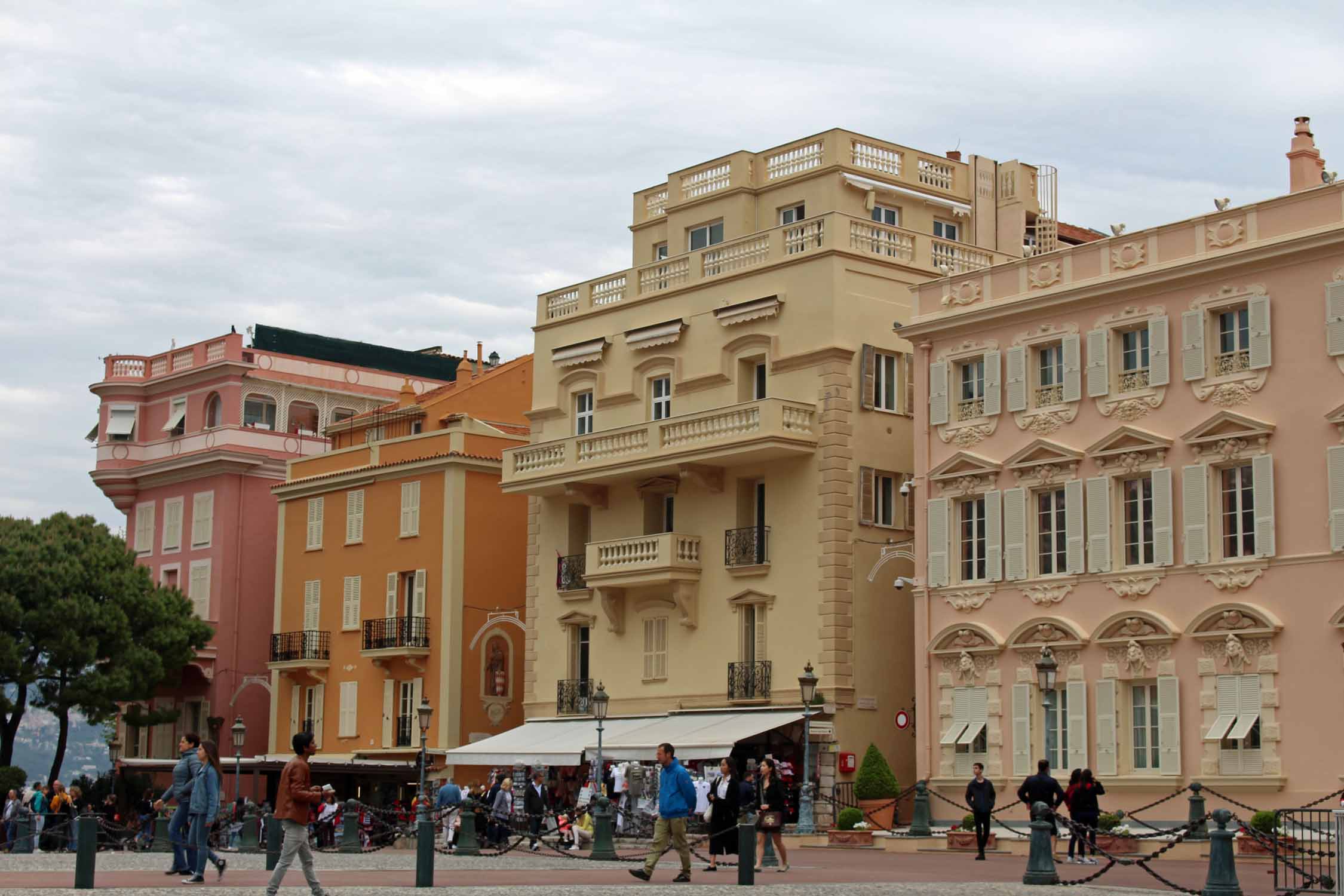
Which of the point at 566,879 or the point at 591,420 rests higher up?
the point at 591,420

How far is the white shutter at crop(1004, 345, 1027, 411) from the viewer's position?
35938 mm

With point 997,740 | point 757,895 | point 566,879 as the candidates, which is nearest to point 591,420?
point 997,740

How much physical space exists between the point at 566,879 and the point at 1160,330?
51.8 feet

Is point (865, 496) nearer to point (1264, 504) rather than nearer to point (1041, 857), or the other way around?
point (1264, 504)

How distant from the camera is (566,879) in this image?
77.3ft

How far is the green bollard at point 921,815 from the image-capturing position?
32.8 meters

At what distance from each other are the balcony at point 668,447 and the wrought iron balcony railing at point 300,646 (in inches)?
376

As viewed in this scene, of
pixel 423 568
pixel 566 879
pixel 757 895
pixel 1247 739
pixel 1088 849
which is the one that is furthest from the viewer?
pixel 423 568

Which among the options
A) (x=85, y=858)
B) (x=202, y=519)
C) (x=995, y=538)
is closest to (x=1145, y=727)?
(x=995, y=538)

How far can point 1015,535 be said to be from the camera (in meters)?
35.8

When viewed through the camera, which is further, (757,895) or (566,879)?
(566,879)

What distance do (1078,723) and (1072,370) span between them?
630cm

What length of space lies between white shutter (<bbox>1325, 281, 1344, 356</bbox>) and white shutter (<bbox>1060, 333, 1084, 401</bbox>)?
4846 millimetres

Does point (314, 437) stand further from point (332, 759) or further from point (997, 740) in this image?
point (997, 740)
